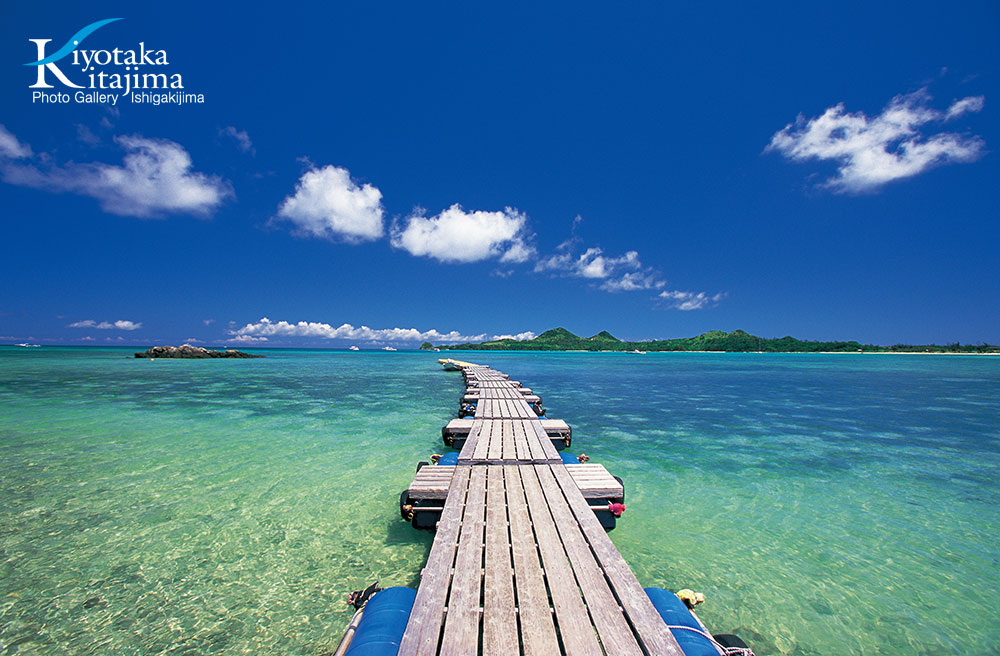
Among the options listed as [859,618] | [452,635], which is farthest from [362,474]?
[859,618]

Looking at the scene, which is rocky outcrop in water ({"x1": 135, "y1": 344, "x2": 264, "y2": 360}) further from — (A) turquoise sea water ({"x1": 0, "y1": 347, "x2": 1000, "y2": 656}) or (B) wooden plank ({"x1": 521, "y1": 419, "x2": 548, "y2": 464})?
(B) wooden plank ({"x1": 521, "y1": 419, "x2": 548, "y2": 464})

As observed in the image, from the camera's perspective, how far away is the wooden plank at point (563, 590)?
10.4ft

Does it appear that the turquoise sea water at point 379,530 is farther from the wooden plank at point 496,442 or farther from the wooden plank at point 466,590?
the wooden plank at point 496,442

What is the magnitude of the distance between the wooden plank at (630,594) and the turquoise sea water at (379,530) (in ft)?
6.47

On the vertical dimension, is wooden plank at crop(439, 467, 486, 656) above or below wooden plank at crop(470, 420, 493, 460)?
above

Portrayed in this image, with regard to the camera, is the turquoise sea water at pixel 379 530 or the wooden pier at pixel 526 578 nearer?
the wooden pier at pixel 526 578

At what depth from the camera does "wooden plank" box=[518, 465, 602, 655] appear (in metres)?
3.17

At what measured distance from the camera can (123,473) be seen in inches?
386

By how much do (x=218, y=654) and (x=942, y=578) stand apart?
10.3 meters

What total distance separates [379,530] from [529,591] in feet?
14.9

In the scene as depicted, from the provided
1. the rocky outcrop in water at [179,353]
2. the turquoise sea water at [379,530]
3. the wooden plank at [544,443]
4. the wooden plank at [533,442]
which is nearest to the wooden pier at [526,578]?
the wooden plank at [533,442]

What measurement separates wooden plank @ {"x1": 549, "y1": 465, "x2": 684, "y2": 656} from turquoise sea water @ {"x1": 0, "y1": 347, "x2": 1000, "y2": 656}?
1.97 meters

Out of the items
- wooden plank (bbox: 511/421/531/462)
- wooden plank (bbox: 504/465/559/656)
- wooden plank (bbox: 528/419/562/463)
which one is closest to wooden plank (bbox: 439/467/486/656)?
wooden plank (bbox: 504/465/559/656)

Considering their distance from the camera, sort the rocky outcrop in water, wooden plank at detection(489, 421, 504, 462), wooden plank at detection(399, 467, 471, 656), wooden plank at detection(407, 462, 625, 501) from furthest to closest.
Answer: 1. the rocky outcrop in water
2. wooden plank at detection(489, 421, 504, 462)
3. wooden plank at detection(407, 462, 625, 501)
4. wooden plank at detection(399, 467, 471, 656)
